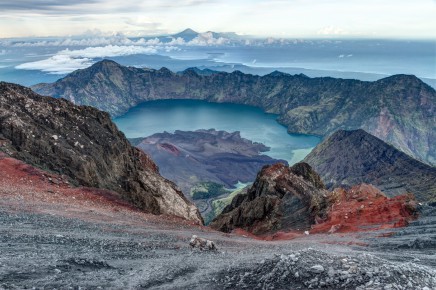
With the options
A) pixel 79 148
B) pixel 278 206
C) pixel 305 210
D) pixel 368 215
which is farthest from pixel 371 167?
pixel 79 148

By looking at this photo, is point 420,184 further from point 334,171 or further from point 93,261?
point 93,261

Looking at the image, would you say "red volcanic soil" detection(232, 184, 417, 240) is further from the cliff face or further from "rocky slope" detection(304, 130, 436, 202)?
"rocky slope" detection(304, 130, 436, 202)

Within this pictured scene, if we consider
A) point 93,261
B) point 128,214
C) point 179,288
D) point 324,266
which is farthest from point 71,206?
point 324,266

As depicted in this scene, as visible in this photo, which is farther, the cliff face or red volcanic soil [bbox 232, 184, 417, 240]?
the cliff face

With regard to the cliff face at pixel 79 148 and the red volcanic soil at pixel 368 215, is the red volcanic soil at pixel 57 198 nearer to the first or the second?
the cliff face at pixel 79 148

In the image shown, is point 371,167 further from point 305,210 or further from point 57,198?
point 57,198

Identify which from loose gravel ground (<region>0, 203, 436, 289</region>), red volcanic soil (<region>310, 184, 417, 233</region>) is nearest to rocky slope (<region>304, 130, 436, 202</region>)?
red volcanic soil (<region>310, 184, 417, 233</region>)
